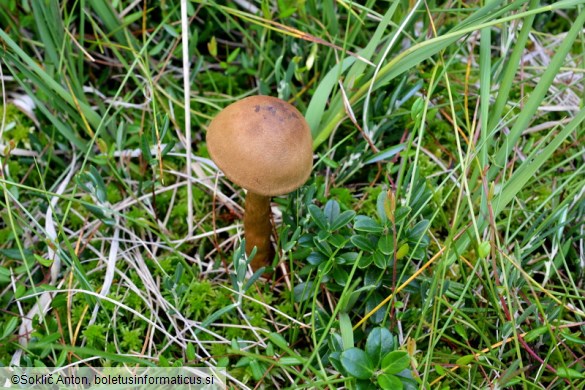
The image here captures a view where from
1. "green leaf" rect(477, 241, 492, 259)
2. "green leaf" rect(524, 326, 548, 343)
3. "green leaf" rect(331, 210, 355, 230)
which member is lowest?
"green leaf" rect(524, 326, 548, 343)

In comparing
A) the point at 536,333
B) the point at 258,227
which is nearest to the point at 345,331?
the point at 258,227

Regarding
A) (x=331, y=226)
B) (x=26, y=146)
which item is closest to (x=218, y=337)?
(x=331, y=226)

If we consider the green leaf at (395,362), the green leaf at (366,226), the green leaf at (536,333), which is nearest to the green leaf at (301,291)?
the green leaf at (366,226)

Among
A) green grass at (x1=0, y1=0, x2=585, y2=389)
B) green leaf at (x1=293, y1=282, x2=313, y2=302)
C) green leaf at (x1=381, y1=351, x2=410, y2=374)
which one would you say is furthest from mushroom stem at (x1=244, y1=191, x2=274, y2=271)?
green leaf at (x1=381, y1=351, x2=410, y2=374)

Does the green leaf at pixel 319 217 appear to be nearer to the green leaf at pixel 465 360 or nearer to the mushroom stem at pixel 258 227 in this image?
the mushroom stem at pixel 258 227

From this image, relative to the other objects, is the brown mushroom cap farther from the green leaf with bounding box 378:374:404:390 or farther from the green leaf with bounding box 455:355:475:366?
the green leaf with bounding box 455:355:475:366

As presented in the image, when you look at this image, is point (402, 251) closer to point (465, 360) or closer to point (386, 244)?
point (386, 244)

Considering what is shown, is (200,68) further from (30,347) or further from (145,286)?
(30,347)
